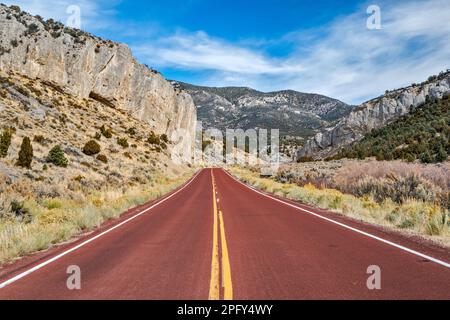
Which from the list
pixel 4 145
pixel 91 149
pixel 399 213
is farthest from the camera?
pixel 91 149

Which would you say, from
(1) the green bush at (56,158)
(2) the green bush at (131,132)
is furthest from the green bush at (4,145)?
(2) the green bush at (131,132)

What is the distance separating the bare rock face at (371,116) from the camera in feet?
258

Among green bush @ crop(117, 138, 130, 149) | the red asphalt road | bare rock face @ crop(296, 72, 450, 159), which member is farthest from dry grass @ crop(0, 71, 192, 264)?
bare rock face @ crop(296, 72, 450, 159)

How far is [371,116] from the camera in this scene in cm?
8525

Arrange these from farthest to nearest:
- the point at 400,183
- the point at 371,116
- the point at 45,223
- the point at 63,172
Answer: the point at 371,116, the point at 63,172, the point at 400,183, the point at 45,223

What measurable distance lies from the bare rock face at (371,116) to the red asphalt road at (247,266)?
227 feet

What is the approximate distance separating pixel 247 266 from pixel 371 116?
281ft

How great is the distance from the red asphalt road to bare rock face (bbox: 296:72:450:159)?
6929 centimetres

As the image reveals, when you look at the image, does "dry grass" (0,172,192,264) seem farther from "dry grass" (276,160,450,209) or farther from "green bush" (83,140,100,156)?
"green bush" (83,140,100,156)

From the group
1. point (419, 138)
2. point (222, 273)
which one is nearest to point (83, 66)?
point (419, 138)

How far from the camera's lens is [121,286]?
19.8ft

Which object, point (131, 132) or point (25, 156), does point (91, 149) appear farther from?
point (131, 132)

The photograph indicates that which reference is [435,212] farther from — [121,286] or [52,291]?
[52,291]

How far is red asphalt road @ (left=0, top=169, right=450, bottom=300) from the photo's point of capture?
222 inches
